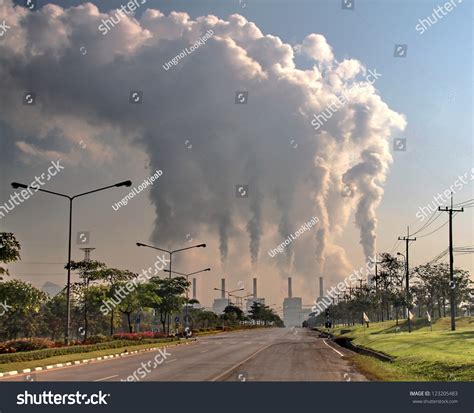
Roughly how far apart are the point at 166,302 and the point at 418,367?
229ft

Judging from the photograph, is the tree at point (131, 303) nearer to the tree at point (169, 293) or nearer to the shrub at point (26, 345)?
the tree at point (169, 293)

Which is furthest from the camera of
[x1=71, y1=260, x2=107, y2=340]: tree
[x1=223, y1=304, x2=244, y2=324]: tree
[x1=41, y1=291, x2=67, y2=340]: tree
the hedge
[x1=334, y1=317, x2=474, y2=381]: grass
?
[x1=223, y1=304, x2=244, y2=324]: tree

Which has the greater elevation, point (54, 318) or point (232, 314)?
point (54, 318)

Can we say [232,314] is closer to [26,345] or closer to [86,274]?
[86,274]

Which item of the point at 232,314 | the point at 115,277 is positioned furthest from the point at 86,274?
the point at 232,314

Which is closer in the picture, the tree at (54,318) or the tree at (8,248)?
the tree at (8,248)

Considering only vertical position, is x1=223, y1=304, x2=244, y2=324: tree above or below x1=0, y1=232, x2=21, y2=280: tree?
below

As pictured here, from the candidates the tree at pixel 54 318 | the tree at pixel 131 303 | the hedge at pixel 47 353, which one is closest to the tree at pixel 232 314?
the tree at pixel 54 318

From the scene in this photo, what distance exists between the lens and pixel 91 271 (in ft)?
218

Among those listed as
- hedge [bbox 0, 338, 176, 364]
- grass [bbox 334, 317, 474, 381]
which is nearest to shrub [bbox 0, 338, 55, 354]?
hedge [bbox 0, 338, 176, 364]

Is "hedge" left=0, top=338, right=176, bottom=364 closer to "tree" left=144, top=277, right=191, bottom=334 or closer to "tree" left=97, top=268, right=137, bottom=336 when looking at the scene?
"tree" left=97, top=268, right=137, bottom=336

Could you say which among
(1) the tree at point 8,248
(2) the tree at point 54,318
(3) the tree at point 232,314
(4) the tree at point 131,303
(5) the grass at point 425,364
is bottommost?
(3) the tree at point 232,314

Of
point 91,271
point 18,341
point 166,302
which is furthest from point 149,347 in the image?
point 166,302

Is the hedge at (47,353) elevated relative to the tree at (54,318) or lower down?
elevated
